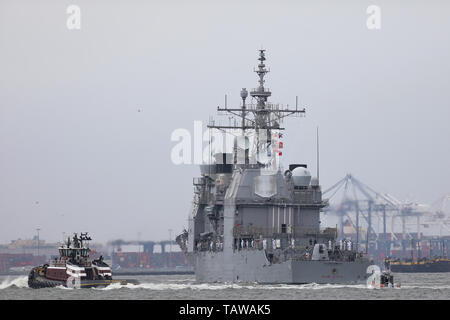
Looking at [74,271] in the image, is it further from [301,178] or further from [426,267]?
[426,267]

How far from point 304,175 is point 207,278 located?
1031 cm

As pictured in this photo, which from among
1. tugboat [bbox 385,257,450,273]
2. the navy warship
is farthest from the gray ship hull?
tugboat [bbox 385,257,450,273]

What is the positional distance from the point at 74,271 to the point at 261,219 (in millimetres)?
12473

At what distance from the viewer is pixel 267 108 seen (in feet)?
253

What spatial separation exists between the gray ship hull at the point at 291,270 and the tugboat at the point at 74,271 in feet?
23.7

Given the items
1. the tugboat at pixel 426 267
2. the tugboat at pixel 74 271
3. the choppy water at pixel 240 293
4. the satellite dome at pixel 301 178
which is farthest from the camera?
the tugboat at pixel 426 267

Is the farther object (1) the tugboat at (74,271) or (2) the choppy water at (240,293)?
(1) the tugboat at (74,271)

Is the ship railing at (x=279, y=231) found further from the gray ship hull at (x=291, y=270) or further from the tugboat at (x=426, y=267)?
the tugboat at (x=426, y=267)

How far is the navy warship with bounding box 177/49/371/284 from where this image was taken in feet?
213

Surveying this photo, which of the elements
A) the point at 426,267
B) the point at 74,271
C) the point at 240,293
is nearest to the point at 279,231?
the point at 240,293

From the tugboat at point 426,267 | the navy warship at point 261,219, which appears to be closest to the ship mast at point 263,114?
the navy warship at point 261,219

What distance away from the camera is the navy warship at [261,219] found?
6494cm
